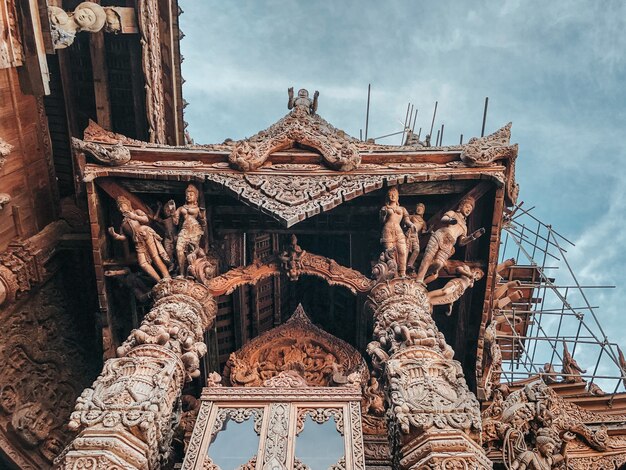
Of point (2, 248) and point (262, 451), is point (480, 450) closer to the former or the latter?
point (262, 451)

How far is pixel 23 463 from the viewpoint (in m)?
7.29

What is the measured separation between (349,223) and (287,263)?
1151 millimetres

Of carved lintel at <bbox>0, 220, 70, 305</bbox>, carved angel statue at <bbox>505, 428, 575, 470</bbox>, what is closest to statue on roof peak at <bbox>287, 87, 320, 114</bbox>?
carved lintel at <bbox>0, 220, 70, 305</bbox>

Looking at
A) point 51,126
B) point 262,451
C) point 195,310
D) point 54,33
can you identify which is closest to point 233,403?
point 262,451

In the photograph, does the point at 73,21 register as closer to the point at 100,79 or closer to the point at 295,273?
the point at 100,79

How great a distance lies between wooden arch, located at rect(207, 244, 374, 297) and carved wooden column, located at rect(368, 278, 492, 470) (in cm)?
99

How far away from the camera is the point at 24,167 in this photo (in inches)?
332

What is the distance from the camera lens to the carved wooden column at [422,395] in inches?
181

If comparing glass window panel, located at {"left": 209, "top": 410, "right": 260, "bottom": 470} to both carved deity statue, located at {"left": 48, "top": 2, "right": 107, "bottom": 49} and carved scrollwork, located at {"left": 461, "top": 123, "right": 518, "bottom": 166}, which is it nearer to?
carved scrollwork, located at {"left": 461, "top": 123, "right": 518, "bottom": 166}

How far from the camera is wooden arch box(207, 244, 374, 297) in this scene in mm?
7527

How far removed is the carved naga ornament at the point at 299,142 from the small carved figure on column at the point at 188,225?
2.34ft

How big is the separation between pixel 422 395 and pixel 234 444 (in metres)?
1.69

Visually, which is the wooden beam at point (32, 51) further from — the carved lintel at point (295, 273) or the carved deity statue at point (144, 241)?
the carved lintel at point (295, 273)

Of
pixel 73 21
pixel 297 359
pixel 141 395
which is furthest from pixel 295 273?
pixel 73 21
